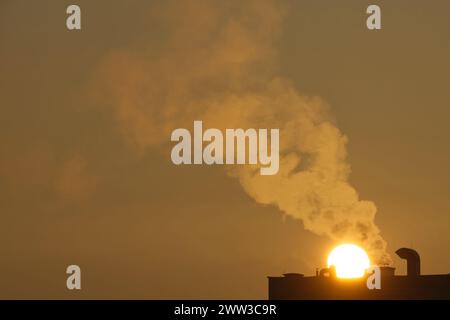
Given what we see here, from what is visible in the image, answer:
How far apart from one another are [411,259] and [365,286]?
11.9ft

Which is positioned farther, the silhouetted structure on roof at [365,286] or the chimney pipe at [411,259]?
the chimney pipe at [411,259]

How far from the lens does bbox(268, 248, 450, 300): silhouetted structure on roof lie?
6512 centimetres

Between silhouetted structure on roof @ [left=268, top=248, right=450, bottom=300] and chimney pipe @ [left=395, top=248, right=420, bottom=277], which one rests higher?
chimney pipe @ [left=395, top=248, right=420, bottom=277]

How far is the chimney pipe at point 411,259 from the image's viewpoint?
66.6m

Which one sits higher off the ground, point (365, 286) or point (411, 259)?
point (411, 259)

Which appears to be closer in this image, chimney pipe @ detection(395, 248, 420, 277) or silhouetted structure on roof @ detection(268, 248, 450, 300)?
silhouetted structure on roof @ detection(268, 248, 450, 300)

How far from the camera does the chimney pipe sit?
66625mm

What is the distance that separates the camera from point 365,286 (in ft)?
215

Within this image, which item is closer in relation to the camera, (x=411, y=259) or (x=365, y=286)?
(x=365, y=286)

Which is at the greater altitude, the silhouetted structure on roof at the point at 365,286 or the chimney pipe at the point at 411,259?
the chimney pipe at the point at 411,259
